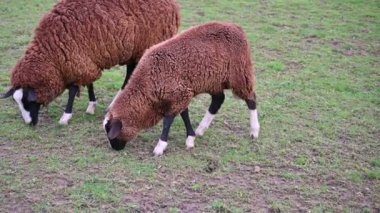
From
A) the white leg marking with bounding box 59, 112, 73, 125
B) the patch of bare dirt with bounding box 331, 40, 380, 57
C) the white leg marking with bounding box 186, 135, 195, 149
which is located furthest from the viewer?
the patch of bare dirt with bounding box 331, 40, 380, 57

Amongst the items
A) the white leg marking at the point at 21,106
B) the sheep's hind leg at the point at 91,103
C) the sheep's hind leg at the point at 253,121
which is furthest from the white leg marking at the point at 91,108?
the sheep's hind leg at the point at 253,121

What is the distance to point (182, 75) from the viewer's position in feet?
21.6

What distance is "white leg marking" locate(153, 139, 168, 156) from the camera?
6.79 meters

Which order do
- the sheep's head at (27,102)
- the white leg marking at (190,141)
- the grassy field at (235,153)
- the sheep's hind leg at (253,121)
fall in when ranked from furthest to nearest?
1. the sheep's head at (27,102)
2. the sheep's hind leg at (253,121)
3. the white leg marking at (190,141)
4. the grassy field at (235,153)

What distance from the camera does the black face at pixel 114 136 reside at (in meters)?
6.50

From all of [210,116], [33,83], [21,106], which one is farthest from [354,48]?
[21,106]

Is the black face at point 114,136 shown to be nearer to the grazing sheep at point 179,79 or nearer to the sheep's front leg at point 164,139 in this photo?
the grazing sheep at point 179,79

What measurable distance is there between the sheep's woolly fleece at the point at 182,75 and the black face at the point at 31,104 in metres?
1.41

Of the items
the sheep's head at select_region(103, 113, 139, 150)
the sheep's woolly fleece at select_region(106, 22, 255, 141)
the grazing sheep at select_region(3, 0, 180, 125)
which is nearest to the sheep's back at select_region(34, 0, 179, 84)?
the grazing sheep at select_region(3, 0, 180, 125)

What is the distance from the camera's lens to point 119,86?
30.1 feet

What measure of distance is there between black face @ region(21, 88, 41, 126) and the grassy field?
18 cm

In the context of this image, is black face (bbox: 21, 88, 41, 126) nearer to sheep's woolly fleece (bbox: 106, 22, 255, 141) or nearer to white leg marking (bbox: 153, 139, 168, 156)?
sheep's woolly fleece (bbox: 106, 22, 255, 141)

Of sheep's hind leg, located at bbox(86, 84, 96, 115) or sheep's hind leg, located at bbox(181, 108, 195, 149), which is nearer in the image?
sheep's hind leg, located at bbox(181, 108, 195, 149)

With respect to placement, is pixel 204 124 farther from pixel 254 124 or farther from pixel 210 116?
pixel 254 124
